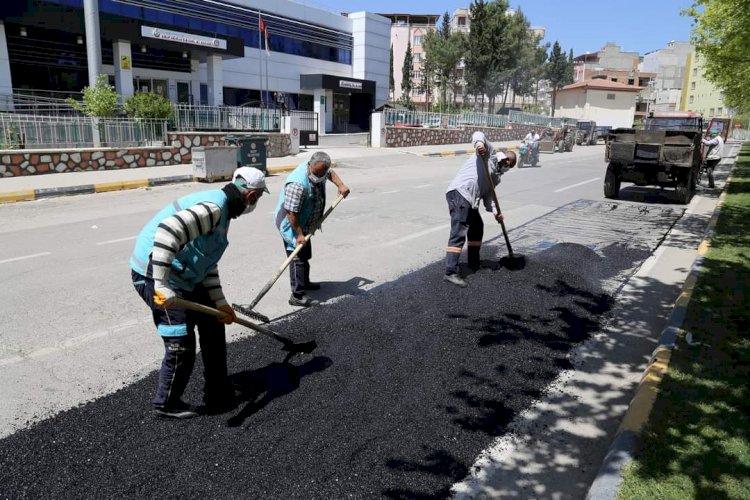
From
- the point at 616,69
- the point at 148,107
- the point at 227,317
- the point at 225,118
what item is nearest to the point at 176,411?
the point at 227,317

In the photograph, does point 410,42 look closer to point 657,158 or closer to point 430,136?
point 430,136

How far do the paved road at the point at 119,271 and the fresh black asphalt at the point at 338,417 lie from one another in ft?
0.33

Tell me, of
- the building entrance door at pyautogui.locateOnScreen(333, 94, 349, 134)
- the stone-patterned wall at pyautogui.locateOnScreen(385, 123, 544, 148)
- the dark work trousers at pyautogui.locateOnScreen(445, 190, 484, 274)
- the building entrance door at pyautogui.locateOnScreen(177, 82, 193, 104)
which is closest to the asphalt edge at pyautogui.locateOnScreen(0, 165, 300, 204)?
the dark work trousers at pyautogui.locateOnScreen(445, 190, 484, 274)

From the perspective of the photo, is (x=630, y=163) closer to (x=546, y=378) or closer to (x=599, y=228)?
(x=599, y=228)

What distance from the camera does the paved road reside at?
3887 mm

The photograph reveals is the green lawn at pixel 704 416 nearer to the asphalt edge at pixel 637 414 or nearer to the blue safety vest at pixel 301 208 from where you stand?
the asphalt edge at pixel 637 414

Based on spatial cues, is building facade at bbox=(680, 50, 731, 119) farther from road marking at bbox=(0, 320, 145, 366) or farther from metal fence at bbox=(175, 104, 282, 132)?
road marking at bbox=(0, 320, 145, 366)

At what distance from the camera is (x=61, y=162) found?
1441 centimetres

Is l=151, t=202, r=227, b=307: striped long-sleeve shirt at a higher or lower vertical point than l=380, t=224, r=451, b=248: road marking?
higher

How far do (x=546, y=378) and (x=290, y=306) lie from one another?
2522 millimetres

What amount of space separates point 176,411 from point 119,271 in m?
3.65

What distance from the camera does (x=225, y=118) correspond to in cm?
1972

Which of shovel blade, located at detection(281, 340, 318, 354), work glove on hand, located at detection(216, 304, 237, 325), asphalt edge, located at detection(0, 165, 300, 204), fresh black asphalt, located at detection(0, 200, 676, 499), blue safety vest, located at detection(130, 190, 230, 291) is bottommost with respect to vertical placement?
fresh black asphalt, located at detection(0, 200, 676, 499)

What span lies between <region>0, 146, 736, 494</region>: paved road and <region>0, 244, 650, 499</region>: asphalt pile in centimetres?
10
